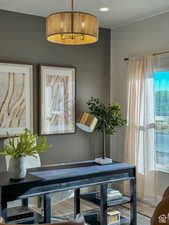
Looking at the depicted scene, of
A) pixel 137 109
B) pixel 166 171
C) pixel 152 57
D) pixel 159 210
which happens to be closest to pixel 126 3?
pixel 152 57

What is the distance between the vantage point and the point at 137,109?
4391 millimetres

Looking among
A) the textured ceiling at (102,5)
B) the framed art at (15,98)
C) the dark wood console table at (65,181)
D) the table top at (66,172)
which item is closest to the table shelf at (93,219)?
the dark wood console table at (65,181)

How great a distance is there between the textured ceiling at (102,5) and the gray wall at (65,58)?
242 mm

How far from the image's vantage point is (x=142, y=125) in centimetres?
438

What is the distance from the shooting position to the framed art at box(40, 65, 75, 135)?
168 inches

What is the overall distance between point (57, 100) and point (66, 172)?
1580 millimetres

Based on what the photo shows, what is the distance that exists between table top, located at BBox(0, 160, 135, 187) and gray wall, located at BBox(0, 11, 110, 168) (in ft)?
3.58

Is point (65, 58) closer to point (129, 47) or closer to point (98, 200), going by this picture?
point (129, 47)

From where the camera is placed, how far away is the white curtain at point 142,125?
421cm

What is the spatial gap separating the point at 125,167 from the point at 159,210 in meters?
1.44

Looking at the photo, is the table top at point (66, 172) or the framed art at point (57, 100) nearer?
the table top at point (66, 172)

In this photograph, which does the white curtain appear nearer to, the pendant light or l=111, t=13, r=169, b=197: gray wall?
l=111, t=13, r=169, b=197: gray wall

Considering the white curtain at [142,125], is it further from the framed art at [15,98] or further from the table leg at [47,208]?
the table leg at [47,208]

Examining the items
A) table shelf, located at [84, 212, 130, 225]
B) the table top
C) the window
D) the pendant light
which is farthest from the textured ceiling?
table shelf, located at [84, 212, 130, 225]
